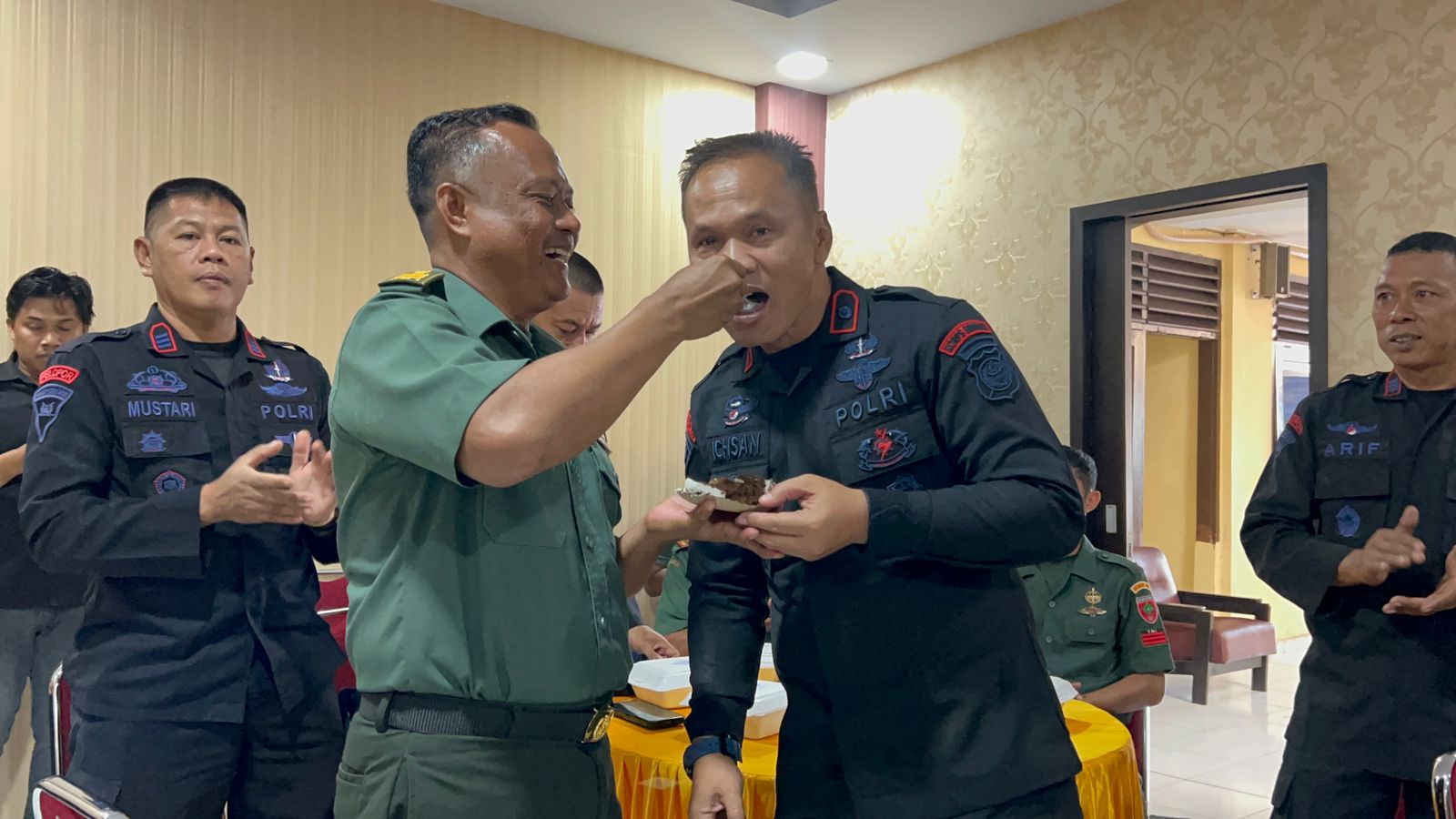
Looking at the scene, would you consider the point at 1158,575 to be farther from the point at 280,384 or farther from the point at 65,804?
the point at 65,804

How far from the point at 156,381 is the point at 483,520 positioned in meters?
1.26

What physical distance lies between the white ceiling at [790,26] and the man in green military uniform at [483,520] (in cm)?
348

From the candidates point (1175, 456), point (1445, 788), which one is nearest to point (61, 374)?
point (1445, 788)

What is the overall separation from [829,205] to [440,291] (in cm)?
451

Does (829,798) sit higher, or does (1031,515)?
(1031,515)

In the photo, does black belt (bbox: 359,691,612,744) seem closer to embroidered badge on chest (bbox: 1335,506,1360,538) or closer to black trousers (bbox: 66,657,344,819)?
black trousers (bbox: 66,657,344,819)

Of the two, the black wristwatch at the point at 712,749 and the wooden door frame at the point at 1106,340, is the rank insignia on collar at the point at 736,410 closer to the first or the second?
the black wristwatch at the point at 712,749

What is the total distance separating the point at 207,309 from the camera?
2.20 meters

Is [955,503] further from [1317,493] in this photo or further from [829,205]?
[829,205]

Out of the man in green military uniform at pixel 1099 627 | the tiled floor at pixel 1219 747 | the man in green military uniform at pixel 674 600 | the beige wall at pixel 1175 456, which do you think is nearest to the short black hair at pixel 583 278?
the man in green military uniform at pixel 674 600

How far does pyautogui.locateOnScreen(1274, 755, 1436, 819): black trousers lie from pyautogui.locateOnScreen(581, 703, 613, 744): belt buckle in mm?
1814

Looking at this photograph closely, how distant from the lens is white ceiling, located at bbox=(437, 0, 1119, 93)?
4504mm

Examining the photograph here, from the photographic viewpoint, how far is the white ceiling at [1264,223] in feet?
22.5

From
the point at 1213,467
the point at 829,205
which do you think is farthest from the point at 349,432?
the point at 1213,467
